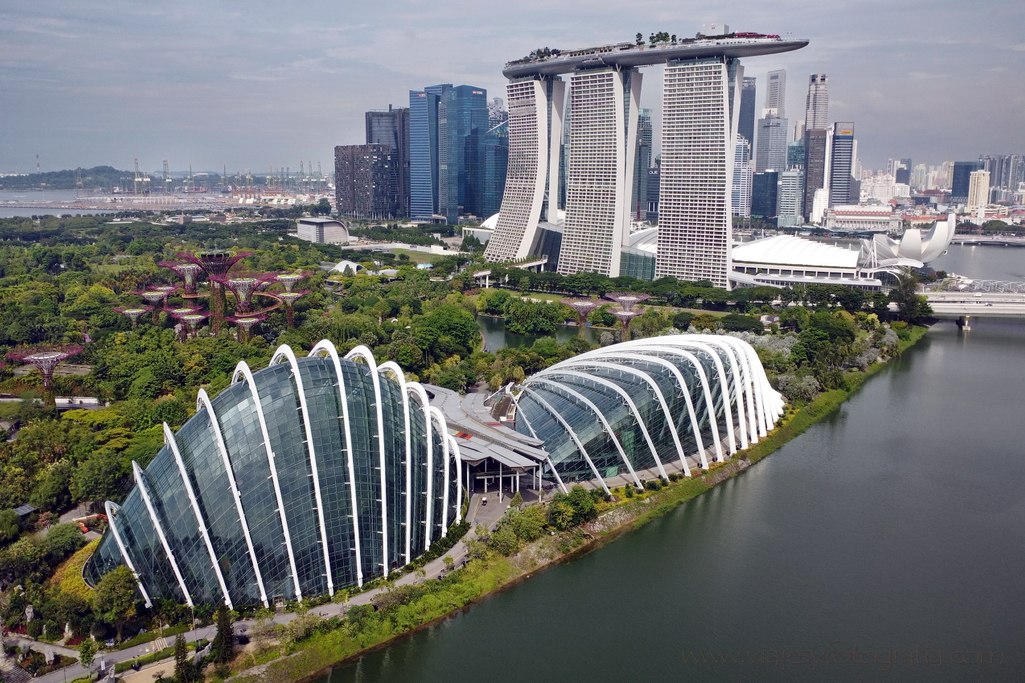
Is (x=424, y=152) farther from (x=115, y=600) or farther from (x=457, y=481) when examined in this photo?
(x=115, y=600)

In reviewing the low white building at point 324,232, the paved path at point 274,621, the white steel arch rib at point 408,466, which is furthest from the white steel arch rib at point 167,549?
the low white building at point 324,232

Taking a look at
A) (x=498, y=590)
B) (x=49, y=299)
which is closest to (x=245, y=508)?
(x=498, y=590)

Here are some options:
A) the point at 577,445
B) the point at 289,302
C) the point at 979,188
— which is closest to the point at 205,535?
the point at 577,445

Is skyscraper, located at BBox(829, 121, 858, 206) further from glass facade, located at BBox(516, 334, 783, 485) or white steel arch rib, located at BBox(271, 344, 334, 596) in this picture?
white steel arch rib, located at BBox(271, 344, 334, 596)

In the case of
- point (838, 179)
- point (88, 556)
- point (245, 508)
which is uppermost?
point (838, 179)

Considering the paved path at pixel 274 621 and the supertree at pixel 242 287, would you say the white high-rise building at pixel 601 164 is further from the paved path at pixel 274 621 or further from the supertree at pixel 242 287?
the paved path at pixel 274 621

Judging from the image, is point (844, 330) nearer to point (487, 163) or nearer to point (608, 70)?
point (608, 70)

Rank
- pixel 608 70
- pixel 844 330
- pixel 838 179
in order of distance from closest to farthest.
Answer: pixel 844 330 → pixel 608 70 → pixel 838 179

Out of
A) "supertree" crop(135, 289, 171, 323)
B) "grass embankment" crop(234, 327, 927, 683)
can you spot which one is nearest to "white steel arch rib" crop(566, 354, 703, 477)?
"grass embankment" crop(234, 327, 927, 683)
